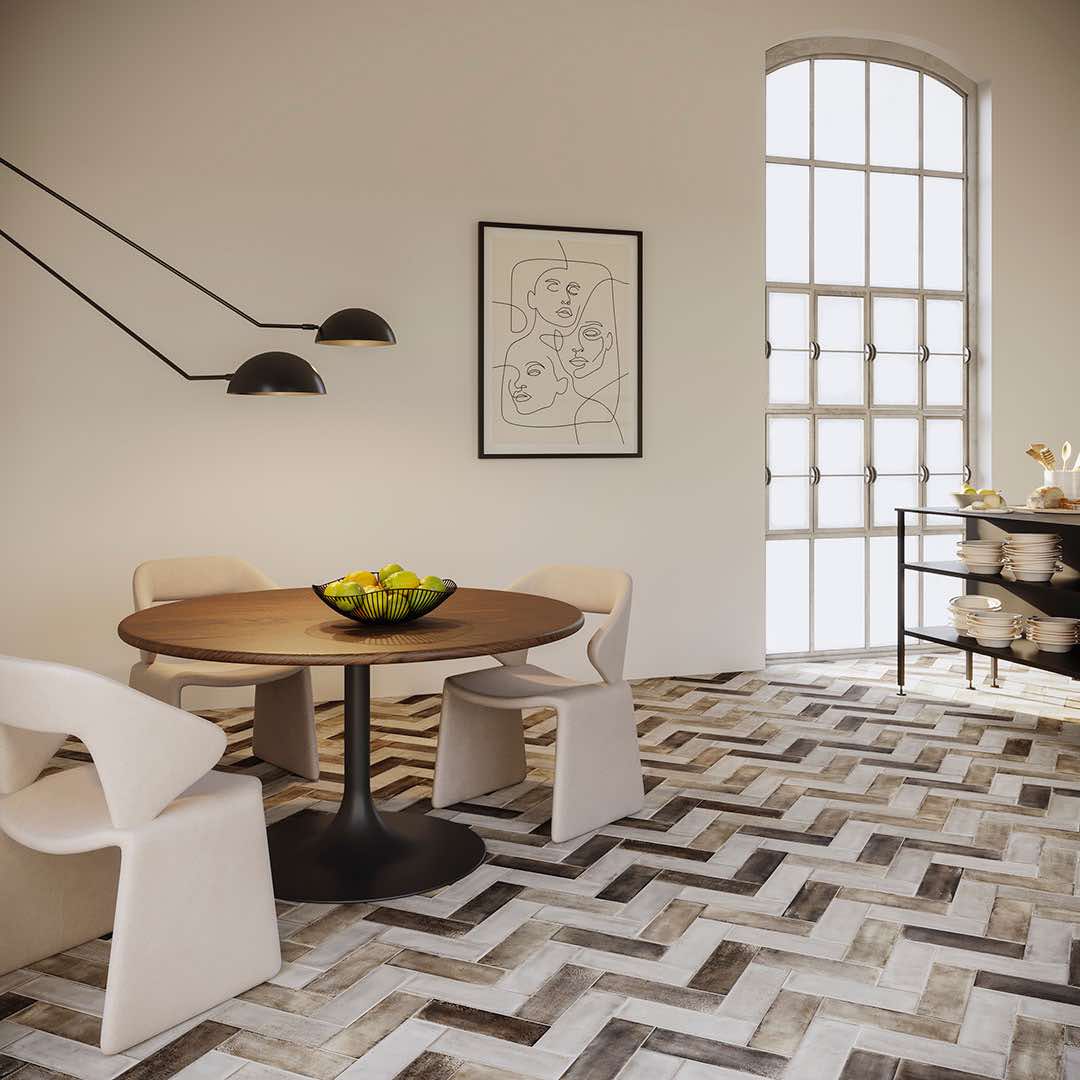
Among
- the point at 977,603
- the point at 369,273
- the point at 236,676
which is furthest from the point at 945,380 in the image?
the point at 236,676

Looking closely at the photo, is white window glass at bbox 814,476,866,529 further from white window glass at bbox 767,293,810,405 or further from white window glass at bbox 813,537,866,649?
white window glass at bbox 767,293,810,405

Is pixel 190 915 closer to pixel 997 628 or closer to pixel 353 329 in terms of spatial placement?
pixel 353 329

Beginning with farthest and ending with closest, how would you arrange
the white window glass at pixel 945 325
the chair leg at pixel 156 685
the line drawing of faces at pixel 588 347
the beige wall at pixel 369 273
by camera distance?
the white window glass at pixel 945 325
the line drawing of faces at pixel 588 347
the beige wall at pixel 369 273
the chair leg at pixel 156 685

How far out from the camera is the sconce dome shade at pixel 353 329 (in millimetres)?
3684

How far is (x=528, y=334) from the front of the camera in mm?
5242

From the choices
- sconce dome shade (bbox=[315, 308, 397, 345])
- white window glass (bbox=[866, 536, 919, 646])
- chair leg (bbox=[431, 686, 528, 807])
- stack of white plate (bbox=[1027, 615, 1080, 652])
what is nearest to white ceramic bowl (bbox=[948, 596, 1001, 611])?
stack of white plate (bbox=[1027, 615, 1080, 652])

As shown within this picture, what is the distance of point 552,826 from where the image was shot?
10.9ft

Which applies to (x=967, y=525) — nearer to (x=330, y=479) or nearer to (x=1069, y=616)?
(x=1069, y=616)

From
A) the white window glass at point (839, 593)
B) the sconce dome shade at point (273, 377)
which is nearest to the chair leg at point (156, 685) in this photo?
the sconce dome shade at point (273, 377)

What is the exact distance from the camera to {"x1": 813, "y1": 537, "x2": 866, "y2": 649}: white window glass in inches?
238

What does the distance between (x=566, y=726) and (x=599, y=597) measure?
21.7 inches

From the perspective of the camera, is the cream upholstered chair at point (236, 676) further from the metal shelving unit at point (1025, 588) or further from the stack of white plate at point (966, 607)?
the stack of white plate at point (966, 607)

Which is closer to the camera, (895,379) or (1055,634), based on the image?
(1055,634)

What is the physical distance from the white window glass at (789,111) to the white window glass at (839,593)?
2146 millimetres
